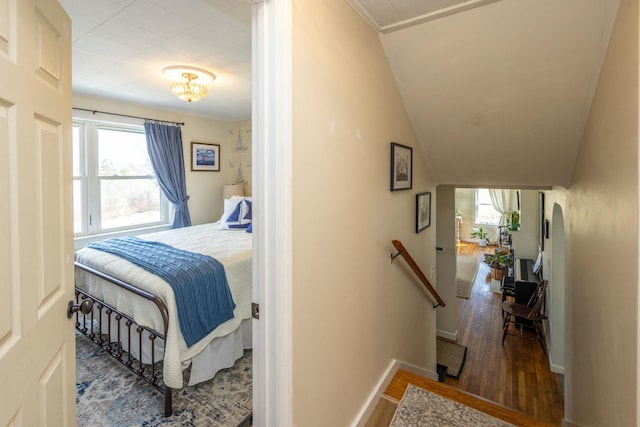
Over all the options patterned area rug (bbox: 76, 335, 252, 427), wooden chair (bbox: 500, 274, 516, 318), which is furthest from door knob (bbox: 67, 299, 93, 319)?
wooden chair (bbox: 500, 274, 516, 318)

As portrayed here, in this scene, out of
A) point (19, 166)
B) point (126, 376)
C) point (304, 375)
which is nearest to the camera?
point (19, 166)

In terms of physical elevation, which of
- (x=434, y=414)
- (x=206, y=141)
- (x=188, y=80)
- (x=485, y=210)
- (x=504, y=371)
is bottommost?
(x=504, y=371)

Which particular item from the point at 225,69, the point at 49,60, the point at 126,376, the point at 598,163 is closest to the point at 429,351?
the point at 598,163

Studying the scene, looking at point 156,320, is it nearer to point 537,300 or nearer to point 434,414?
point 434,414

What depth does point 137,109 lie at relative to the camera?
4.15 metres

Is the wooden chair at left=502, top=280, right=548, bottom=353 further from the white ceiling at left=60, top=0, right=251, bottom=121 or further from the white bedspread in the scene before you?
the white ceiling at left=60, top=0, right=251, bottom=121

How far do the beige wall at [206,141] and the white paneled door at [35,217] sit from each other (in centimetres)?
363

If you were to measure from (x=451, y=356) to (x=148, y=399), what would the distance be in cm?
390

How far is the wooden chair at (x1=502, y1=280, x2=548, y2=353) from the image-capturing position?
4391 mm

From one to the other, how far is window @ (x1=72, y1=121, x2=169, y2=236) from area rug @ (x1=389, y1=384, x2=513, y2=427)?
3.77 meters

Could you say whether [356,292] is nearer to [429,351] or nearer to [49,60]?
[49,60]

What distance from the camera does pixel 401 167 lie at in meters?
2.19


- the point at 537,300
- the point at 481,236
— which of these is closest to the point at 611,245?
the point at 537,300

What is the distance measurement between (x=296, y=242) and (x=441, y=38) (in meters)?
1.43
